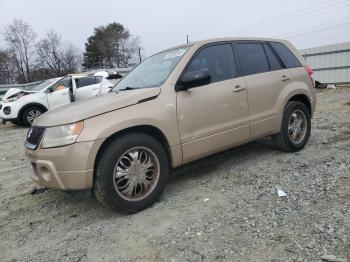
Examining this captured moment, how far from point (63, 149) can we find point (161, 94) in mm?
1221

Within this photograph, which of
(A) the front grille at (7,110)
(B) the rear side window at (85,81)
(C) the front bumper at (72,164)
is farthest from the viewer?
(B) the rear side window at (85,81)

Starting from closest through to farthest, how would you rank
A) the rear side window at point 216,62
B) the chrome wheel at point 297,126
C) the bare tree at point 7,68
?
1. the rear side window at point 216,62
2. the chrome wheel at point 297,126
3. the bare tree at point 7,68

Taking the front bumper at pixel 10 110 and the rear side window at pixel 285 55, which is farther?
the front bumper at pixel 10 110

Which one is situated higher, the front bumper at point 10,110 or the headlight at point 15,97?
the headlight at point 15,97

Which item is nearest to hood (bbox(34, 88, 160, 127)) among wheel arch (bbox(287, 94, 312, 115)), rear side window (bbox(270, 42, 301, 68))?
rear side window (bbox(270, 42, 301, 68))

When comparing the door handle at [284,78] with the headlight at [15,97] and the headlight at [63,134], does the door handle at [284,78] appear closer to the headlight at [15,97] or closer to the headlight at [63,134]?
the headlight at [63,134]

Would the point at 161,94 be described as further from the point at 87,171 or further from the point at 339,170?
the point at 339,170

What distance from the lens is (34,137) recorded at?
3783mm

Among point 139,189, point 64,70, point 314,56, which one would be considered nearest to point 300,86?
point 139,189

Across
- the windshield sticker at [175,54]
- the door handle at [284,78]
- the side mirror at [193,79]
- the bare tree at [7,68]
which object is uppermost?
the bare tree at [7,68]

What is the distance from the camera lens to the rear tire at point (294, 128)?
5.22 m

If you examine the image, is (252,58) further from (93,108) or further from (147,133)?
(93,108)

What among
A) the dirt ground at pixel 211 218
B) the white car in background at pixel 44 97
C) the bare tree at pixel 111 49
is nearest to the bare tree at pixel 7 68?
the bare tree at pixel 111 49

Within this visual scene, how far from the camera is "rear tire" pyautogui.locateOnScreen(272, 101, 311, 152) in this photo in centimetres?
522
